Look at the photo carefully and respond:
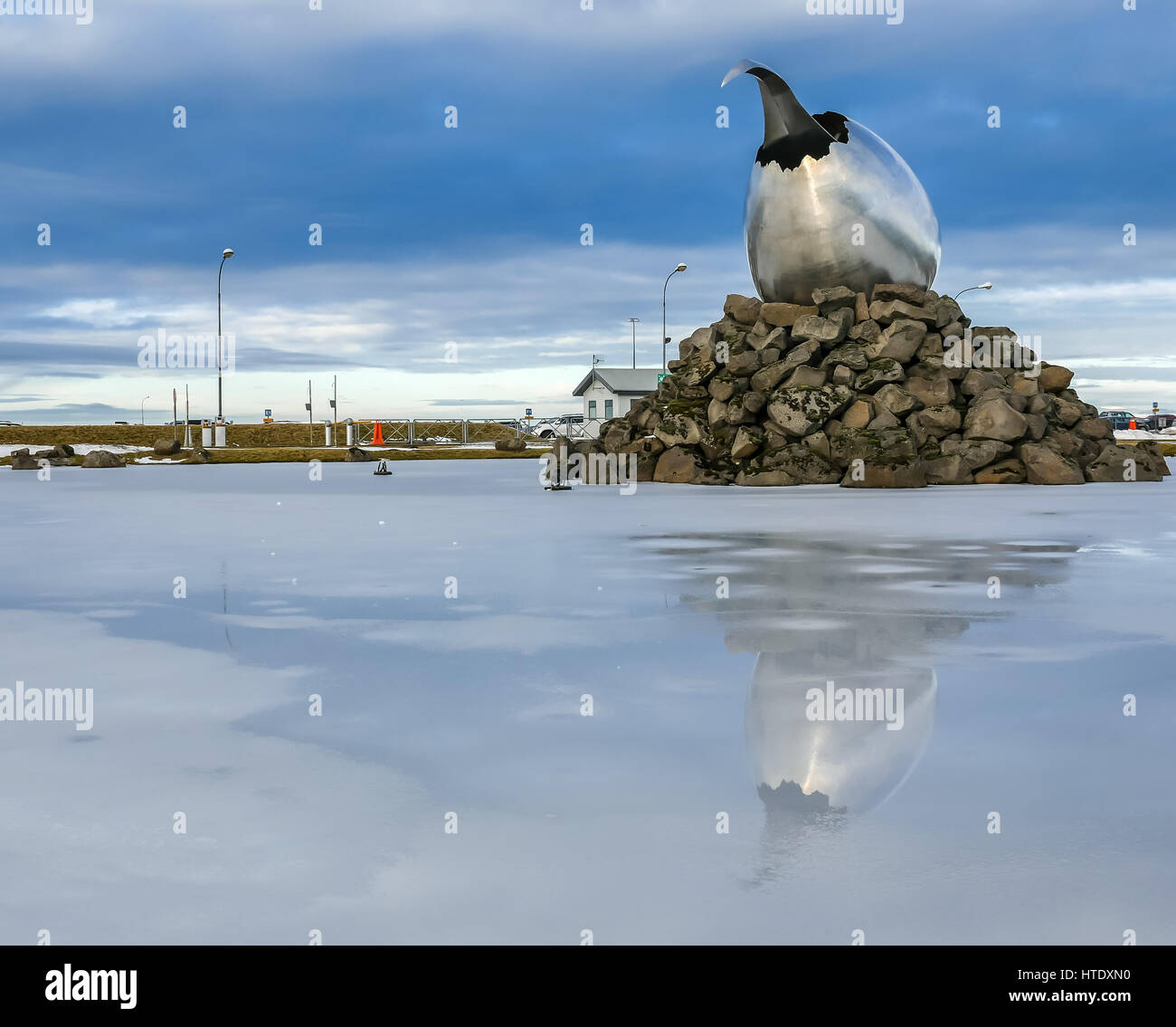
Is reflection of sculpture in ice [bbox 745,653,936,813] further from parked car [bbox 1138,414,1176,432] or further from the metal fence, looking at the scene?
parked car [bbox 1138,414,1176,432]

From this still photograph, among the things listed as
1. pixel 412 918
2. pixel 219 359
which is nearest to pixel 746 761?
pixel 412 918

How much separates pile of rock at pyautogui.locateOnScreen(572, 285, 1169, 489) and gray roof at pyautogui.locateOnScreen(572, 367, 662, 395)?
4267 cm

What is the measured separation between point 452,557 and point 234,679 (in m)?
6.27

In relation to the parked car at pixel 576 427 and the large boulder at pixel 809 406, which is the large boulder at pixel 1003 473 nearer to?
the large boulder at pixel 809 406

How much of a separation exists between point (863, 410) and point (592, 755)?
74.9ft

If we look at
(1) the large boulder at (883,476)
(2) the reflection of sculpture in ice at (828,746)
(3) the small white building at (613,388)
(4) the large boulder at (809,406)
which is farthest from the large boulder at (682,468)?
(3) the small white building at (613,388)

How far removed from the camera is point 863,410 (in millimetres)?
27188

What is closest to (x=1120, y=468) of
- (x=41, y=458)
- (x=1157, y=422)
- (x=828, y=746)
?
(x=828, y=746)

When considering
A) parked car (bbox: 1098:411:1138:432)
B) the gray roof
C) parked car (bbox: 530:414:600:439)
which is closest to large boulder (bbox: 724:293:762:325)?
parked car (bbox: 530:414:600:439)

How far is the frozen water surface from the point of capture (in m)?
3.75

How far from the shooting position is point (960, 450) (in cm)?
2786

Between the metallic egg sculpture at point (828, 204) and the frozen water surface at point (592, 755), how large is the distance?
55.6ft
